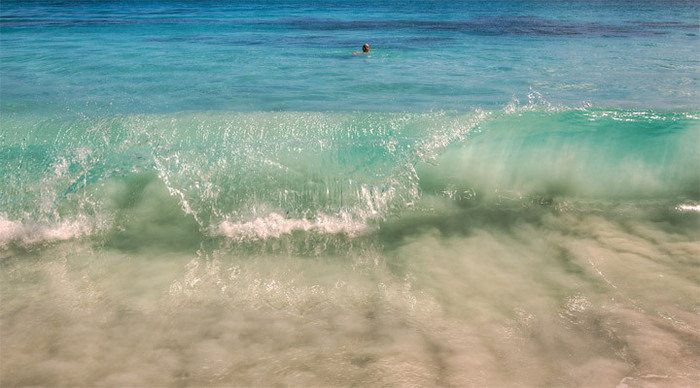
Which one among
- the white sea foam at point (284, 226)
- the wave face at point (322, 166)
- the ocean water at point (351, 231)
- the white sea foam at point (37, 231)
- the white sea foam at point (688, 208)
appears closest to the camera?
the ocean water at point (351, 231)

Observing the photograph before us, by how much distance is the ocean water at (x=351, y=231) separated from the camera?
425cm

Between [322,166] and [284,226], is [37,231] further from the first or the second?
[322,166]

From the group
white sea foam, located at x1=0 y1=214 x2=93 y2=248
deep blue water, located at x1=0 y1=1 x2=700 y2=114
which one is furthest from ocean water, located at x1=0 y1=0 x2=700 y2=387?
deep blue water, located at x1=0 y1=1 x2=700 y2=114

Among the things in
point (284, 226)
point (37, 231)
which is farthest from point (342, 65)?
point (37, 231)

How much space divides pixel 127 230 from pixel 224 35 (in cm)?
1845

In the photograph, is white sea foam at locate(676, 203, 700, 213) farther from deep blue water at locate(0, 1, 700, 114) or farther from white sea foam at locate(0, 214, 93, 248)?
white sea foam at locate(0, 214, 93, 248)

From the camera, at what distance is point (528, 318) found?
15.5ft

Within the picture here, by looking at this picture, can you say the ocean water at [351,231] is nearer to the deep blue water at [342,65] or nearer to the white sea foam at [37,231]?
the white sea foam at [37,231]

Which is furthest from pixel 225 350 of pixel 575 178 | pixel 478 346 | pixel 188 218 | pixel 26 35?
pixel 26 35

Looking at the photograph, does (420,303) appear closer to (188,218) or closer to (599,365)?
(599,365)

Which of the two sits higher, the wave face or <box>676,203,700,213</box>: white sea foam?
the wave face

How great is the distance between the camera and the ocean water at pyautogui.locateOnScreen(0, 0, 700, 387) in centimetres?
425

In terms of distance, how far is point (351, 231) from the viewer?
636 centimetres

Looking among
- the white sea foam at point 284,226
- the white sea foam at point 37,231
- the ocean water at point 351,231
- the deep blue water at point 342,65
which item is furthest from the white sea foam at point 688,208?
the white sea foam at point 37,231
